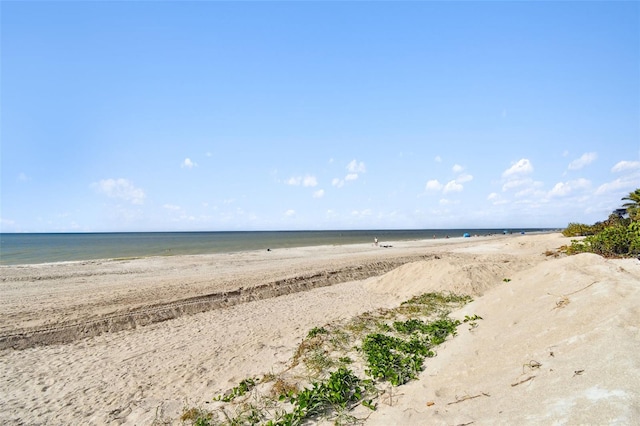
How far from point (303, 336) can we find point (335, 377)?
12.5ft

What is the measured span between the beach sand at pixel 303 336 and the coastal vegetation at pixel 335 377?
354 millimetres

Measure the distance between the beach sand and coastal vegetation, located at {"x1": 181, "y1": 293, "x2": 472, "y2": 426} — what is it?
1.16 feet

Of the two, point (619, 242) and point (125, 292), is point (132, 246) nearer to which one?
point (125, 292)

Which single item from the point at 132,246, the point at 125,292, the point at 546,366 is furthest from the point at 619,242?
the point at 132,246

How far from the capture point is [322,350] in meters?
8.36

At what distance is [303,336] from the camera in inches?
391

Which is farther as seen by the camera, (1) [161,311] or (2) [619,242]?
(1) [161,311]

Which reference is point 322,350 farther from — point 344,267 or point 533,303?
point 344,267

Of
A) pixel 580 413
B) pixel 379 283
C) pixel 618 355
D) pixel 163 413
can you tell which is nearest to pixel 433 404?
pixel 580 413

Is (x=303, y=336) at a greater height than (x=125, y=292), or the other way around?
(x=125, y=292)

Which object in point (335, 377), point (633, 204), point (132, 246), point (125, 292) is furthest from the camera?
point (132, 246)

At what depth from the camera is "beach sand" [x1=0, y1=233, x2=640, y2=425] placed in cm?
420

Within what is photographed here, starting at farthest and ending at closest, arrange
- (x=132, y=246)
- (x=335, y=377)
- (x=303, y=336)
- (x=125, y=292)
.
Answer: (x=132, y=246), (x=125, y=292), (x=303, y=336), (x=335, y=377)

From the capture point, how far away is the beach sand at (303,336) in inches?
165
